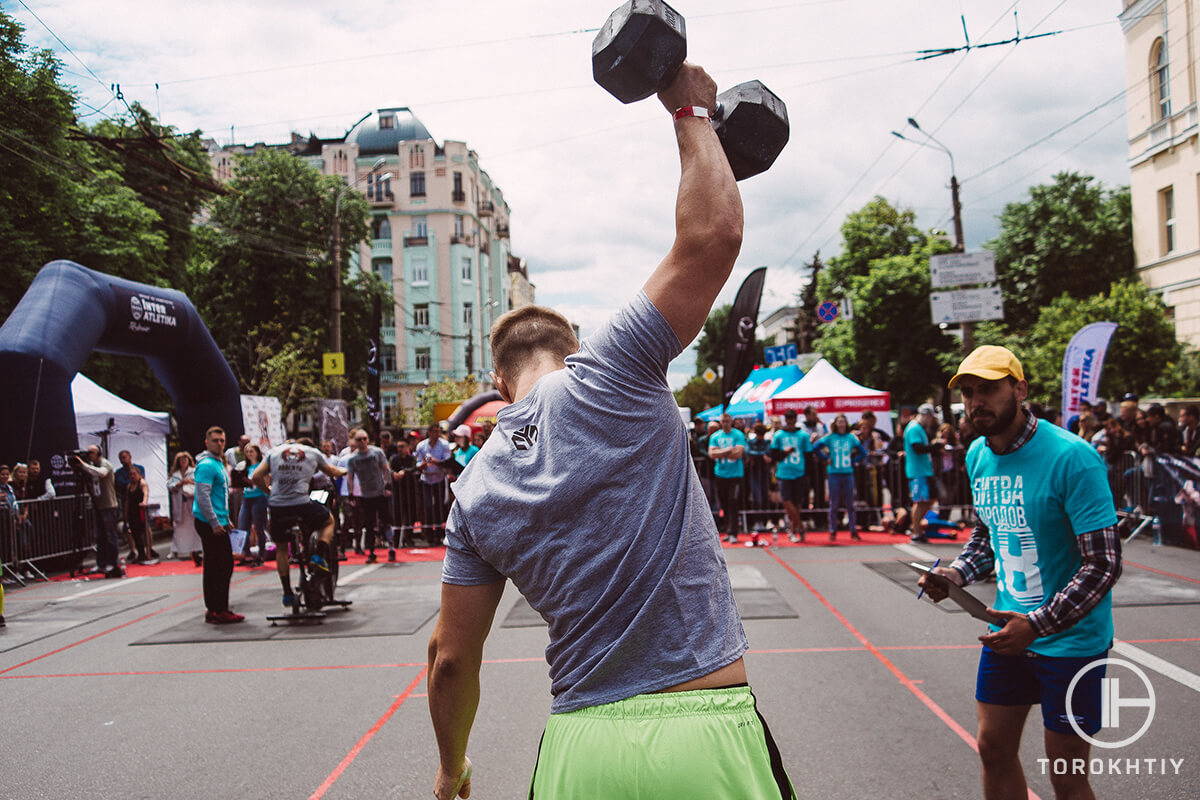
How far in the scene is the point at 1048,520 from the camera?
10.1 ft

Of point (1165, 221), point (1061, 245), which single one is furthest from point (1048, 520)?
point (1061, 245)

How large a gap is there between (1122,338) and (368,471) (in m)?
21.9

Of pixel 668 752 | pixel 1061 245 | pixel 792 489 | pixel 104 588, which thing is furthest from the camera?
pixel 1061 245

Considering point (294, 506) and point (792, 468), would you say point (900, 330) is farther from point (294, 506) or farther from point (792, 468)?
point (294, 506)

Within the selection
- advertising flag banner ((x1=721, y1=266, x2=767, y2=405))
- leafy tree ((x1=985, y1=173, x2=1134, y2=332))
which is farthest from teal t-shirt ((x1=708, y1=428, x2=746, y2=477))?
leafy tree ((x1=985, y1=173, x2=1134, y2=332))

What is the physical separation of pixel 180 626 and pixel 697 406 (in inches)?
2851

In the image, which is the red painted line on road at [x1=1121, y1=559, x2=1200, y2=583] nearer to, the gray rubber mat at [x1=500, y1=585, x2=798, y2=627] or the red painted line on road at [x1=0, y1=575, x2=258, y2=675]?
the gray rubber mat at [x1=500, y1=585, x2=798, y2=627]

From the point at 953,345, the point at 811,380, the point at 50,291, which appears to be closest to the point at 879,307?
the point at 953,345

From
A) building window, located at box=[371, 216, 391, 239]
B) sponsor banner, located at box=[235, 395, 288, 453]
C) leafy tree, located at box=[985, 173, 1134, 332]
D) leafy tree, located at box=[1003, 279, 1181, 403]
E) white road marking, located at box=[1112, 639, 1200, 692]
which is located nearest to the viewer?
white road marking, located at box=[1112, 639, 1200, 692]

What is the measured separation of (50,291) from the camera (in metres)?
13.8

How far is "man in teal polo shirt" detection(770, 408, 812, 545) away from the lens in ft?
45.3

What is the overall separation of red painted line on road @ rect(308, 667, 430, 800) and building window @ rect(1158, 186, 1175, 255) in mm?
30626

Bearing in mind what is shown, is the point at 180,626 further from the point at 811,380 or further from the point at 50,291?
the point at 811,380

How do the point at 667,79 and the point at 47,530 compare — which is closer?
the point at 667,79
